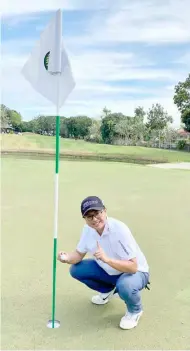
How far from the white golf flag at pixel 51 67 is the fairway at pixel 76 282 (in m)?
1.21

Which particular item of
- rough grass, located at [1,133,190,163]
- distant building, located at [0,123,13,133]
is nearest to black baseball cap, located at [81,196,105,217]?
rough grass, located at [1,133,190,163]

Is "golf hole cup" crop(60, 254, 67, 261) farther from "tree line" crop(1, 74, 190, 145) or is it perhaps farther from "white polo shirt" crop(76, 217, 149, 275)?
"tree line" crop(1, 74, 190, 145)

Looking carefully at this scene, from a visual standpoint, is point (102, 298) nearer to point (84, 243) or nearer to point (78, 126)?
point (84, 243)

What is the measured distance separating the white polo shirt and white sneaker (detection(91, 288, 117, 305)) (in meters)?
0.26

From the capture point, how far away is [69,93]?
2566 mm

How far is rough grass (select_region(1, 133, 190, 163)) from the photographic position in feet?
53.1

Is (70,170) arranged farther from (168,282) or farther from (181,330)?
(181,330)

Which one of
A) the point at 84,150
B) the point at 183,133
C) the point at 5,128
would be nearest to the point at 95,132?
the point at 84,150

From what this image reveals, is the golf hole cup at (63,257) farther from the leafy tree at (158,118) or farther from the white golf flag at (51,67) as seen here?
the leafy tree at (158,118)

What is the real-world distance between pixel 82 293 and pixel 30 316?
44 centimetres

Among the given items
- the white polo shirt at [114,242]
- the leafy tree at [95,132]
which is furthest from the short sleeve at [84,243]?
the leafy tree at [95,132]

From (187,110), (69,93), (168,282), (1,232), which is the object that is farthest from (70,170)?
(187,110)

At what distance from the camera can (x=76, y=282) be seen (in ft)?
10.8

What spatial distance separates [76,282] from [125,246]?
0.91 m
